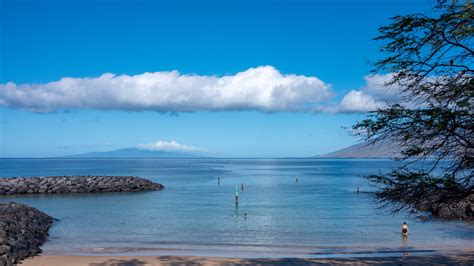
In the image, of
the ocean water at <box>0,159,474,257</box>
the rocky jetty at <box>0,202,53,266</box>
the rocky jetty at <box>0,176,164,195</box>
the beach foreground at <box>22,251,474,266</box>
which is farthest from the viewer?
the rocky jetty at <box>0,176,164,195</box>

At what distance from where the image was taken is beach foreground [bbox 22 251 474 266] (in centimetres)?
2150

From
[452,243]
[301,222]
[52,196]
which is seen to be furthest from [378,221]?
[52,196]

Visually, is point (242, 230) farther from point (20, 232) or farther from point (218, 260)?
point (20, 232)

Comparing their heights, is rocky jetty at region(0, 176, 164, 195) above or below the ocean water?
above

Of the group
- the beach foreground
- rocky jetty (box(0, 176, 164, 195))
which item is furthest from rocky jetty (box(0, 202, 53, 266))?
rocky jetty (box(0, 176, 164, 195))

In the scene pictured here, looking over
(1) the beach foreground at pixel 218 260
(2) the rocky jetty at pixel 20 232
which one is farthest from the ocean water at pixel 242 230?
(1) the beach foreground at pixel 218 260

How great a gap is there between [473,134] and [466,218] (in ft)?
113

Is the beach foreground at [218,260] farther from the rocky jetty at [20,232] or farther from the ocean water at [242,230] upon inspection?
the ocean water at [242,230]

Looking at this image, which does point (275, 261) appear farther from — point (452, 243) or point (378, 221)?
point (378, 221)

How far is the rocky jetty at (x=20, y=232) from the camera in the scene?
21653 mm

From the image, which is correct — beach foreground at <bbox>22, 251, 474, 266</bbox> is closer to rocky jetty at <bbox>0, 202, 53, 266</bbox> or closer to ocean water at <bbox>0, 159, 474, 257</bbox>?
rocky jetty at <bbox>0, 202, 53, 266</bbox>

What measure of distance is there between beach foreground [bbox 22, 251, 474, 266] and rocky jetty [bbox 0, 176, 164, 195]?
5277 cm

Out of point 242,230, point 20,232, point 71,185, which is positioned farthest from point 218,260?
point 71,185

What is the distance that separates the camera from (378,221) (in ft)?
131
